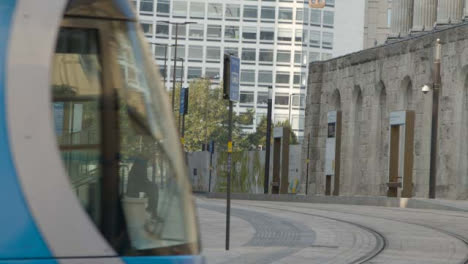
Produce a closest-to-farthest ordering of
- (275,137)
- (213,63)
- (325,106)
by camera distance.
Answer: (275,137) → (325,106) → (213,63)

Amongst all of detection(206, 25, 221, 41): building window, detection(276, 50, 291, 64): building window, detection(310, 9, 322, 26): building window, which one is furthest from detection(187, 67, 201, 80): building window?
detection(310, 9, 322, 26): building window

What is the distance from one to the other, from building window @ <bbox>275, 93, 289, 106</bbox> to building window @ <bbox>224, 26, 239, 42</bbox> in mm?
8149

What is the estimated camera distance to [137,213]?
6.78 meters

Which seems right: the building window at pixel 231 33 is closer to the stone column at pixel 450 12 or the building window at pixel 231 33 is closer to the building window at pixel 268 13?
the building window at pixel 268 13

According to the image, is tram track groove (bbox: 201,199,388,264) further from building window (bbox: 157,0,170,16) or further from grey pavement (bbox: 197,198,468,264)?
building window (bbox: 157,0,170,16)

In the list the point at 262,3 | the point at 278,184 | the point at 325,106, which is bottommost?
the point at 278,184

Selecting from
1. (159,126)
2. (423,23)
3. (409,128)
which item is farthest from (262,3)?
(159,126)

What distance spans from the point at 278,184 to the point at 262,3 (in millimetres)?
81570

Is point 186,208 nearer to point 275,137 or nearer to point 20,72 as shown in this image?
point 20,72

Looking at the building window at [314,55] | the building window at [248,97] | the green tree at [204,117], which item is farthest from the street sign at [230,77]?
the building window at [314,55]

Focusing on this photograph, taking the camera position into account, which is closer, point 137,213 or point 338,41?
point 137,213

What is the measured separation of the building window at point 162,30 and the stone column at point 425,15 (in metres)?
66.7

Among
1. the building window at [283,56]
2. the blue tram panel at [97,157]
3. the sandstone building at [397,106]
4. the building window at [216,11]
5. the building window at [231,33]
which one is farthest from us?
the building window at [283,56]

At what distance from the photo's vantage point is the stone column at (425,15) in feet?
210
